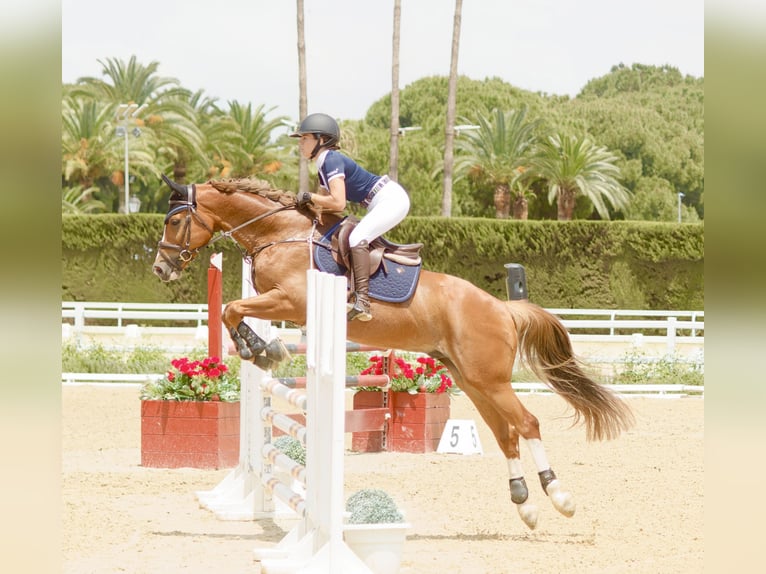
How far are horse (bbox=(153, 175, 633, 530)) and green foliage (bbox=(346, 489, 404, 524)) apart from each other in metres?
1.29

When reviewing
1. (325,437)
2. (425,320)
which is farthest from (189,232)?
(325,437)

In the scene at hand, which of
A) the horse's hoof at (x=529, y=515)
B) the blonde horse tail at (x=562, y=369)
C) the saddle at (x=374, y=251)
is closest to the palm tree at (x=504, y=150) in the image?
the blonde horse tail at (x=562, y=369)

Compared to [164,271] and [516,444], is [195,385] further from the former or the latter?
[516,444]

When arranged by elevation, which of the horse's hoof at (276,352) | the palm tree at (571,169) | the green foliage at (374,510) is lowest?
the green foliage at (374,510)

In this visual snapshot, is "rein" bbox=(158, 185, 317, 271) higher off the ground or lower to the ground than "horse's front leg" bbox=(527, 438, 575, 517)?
higher

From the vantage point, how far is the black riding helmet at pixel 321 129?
5.39 metres

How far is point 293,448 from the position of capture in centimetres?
638

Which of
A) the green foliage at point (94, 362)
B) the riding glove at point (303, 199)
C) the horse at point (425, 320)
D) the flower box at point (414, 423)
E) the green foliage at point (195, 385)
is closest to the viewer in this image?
the horse at point (425, 320)

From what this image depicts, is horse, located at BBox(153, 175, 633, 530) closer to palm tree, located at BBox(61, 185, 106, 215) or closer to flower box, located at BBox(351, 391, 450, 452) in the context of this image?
flower box, located at BBox(351, 391, 450, 452)

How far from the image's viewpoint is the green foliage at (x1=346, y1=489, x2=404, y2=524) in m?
4.29

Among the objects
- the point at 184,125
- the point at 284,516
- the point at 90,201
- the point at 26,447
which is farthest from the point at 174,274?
the point at 90,201

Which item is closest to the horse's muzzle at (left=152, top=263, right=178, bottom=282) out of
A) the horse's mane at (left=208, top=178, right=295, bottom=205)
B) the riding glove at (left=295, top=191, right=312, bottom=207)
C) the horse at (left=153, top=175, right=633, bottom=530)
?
the horse at (left=153, top=175, right=633, bottom=530)

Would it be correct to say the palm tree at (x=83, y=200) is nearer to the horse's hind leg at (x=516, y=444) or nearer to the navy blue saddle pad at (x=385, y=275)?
the navy blue saddle pad at (x=385, y=275)

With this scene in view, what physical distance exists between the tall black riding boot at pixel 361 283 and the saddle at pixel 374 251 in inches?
2.5
